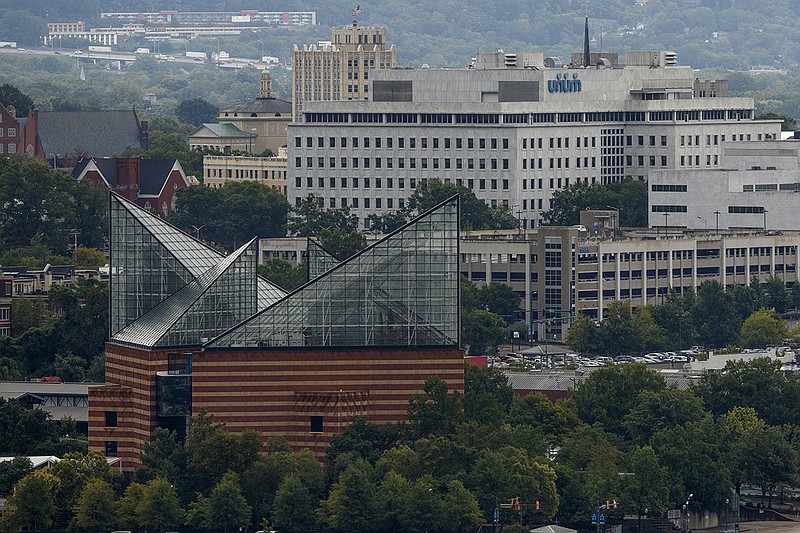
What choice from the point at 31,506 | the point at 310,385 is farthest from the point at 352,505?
the point at 31,506

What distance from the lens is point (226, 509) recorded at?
15500cm

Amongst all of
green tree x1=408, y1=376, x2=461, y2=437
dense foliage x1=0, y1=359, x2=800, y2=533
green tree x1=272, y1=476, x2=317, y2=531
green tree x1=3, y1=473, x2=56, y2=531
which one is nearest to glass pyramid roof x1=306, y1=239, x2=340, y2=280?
dense foliage x1=0, y1=359, x2=800, y2=533

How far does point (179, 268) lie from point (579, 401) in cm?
2437

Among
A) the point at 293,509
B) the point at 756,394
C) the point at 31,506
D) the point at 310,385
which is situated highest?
the point at 310,385

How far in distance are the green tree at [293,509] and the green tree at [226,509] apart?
1.65 metres

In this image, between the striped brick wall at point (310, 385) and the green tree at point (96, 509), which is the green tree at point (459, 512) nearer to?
the striped brick wall at point (310, 385)

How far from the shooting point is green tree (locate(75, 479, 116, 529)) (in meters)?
156

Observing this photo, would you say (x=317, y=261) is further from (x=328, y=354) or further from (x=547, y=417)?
(x=328, y=354)

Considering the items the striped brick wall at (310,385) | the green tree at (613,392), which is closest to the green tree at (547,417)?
the green tree at (613,392)

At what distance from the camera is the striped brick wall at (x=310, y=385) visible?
164 m

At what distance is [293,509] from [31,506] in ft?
42.9

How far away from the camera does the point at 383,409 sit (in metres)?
165

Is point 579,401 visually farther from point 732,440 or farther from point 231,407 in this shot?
point 231,407

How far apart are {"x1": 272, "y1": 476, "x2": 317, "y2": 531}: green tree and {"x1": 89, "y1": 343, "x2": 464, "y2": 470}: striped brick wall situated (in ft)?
27.6
